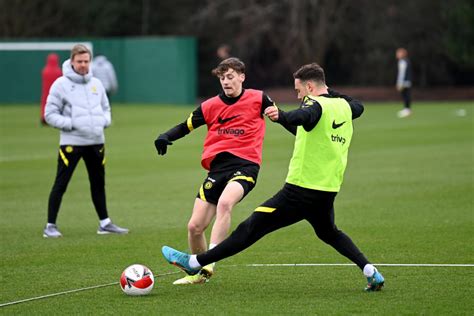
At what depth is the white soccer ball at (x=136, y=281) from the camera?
854 centimetres

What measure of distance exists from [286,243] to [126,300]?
11.4 feet

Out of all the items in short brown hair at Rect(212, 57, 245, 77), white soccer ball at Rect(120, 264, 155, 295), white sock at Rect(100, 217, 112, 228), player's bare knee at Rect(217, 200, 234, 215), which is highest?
short brown hair at Rect(212, 57, 245, 77)

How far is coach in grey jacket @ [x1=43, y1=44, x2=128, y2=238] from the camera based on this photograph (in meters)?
12.1

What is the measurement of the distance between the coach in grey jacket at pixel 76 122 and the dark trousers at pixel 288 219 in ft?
13.1

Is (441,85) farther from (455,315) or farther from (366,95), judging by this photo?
(455,315)

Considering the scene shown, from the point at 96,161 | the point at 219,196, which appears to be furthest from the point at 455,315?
the point at 96,161

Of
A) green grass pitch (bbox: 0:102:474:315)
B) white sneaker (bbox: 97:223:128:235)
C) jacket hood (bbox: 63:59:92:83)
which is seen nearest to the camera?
green grass pitch (bbox: 0:102:474:315)

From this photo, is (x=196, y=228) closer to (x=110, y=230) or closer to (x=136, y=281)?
(x=136, y=281)

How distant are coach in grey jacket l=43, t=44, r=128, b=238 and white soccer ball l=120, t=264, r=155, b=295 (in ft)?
12.7

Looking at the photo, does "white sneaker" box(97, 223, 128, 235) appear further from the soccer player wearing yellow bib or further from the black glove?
the soccer player wearing yellow bib

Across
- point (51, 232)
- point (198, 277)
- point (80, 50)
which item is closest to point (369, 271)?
point (198, 277)

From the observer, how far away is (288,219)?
848 centimetres

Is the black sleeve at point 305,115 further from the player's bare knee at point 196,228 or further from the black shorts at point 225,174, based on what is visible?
the player's bare knee at point 196,228

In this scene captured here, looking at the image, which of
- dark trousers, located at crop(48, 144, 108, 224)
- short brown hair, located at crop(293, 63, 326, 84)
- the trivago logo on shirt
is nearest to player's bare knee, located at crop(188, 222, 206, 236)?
the trivago logo on shirt
